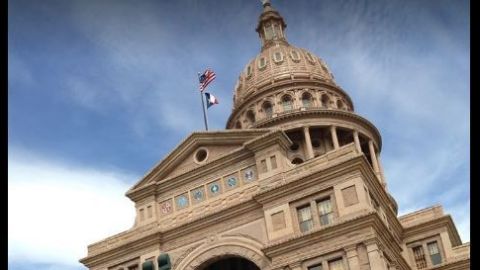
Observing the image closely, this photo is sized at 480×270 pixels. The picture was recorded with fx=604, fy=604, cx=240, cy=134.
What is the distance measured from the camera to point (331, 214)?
34938mm

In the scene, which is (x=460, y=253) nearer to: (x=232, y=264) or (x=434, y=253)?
(x=434, y=253)

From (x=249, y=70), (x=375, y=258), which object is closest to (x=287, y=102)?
(x=249, y=70)

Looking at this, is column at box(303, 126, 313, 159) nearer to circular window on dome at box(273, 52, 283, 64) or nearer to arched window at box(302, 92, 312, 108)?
arched window at box(302, 92, 312, 108)

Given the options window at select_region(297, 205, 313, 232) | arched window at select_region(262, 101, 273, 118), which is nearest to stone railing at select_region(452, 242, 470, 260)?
window at select_region(297, 205, 313, 232)

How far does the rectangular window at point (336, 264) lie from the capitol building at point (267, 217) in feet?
0.18

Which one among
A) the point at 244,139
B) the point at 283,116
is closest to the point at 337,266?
the point at 244,139

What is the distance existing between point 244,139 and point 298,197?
22.5ft

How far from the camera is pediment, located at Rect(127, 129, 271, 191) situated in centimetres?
4206

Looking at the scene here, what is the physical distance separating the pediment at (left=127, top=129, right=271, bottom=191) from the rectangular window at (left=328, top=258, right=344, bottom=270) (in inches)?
445

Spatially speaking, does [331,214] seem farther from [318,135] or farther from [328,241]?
[318,135]

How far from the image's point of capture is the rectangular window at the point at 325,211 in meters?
34.9

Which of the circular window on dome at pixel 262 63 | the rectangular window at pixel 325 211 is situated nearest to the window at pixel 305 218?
the rectangular window at pixel 325 211

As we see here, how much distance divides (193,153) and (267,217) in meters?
8.98

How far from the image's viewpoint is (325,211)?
116ft
